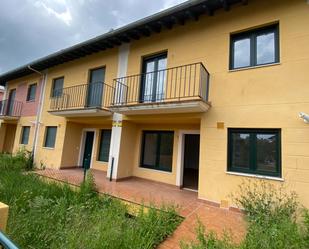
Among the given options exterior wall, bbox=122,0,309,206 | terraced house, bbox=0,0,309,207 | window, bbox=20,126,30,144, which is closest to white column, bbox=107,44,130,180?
terraced house, bbox=0,0,309,207

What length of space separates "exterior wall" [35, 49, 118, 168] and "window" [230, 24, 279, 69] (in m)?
5.67

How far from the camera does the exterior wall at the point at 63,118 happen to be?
1015 cm

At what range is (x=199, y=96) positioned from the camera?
20.6ft

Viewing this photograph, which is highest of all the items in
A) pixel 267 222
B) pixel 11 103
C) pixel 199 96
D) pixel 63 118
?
pixel 11 103

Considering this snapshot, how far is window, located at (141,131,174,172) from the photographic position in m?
8.95

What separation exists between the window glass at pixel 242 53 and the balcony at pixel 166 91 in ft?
3.51

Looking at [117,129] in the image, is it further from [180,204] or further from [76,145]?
[180,204]

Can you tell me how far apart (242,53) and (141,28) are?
14.2 ft

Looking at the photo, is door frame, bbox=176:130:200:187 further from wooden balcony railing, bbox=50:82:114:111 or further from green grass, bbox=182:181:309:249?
wooden balcony railing, bbox=50:82:114:111

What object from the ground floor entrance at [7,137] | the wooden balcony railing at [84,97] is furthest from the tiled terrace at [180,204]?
the ground floor entrance at [7,137]

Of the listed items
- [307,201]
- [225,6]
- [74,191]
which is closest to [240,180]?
[307,201]

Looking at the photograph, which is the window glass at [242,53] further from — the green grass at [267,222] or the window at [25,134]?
the window at [25,134]

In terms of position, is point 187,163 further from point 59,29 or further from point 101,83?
point 59,29

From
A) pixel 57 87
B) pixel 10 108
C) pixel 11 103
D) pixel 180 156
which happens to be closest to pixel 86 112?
pixel 57 87
